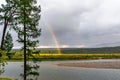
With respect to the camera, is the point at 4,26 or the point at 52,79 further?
the point at 52,79

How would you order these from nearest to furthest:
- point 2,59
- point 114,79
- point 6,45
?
1. point 2,59
2. point 6,45
3. point 114,79

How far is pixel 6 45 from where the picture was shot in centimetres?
4153

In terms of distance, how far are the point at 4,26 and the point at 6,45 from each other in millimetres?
4001

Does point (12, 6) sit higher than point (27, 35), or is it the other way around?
point (12, 6)

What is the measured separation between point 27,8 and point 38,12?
1.93m

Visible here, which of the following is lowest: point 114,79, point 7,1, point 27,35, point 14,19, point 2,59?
point 114,79

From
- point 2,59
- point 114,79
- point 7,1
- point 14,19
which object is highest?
point 7,1

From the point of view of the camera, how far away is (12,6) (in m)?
39.8

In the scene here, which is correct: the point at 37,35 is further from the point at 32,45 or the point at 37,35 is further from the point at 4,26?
the point at 4,26

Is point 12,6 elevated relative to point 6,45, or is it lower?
elevated

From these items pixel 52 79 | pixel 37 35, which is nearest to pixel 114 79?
pixel 52 79

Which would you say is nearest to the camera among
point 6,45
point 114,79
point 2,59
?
point 2,59

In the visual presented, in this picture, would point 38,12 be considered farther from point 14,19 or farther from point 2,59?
point 2,59

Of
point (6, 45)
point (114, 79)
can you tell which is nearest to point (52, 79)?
point (114, 79)
